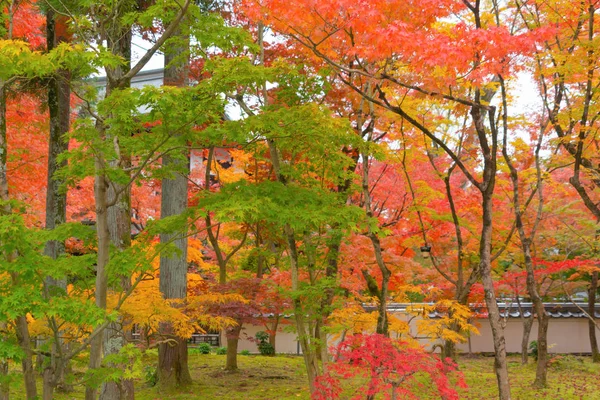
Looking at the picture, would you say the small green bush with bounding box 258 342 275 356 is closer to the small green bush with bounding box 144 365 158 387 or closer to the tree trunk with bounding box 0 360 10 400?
the small green bush with bounding box 144 365 158 387

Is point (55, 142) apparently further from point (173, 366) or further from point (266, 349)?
point (266, 349)

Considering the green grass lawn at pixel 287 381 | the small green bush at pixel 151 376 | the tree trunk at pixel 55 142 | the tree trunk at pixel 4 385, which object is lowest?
the green grass lawn at pixel 287 381

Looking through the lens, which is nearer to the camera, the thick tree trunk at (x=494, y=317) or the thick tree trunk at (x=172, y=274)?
the thick tree trunk at (x=494, y=317)

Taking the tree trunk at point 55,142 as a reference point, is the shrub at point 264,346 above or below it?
below

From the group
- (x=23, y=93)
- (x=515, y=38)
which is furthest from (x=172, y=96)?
(x=23, y=93)

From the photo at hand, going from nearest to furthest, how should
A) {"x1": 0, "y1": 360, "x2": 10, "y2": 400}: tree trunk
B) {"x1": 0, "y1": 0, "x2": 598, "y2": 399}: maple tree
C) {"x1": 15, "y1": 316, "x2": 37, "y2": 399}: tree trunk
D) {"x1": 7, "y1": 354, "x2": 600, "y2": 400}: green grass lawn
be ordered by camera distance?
{"x1": 0, "y1": 0, "x2": 598, "y2": 399}: maple tree < {"x1": 15, "y1": 316, "x2": 37, "y2": 399}: tree trunk < {"x1": 0, "y1": 360, "x2": 10, "y2": 400}: tree trunk < {"x1": 7, "y1": 354, "x2": 600, "y2": 400}: green grass lawn

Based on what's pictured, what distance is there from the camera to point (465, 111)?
432 inches

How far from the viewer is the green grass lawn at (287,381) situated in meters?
11.7

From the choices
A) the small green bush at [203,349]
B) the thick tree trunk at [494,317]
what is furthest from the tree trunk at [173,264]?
the small green bush at [203,349]

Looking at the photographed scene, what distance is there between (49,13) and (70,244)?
20.2ft

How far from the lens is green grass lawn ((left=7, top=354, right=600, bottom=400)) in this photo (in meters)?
11.7

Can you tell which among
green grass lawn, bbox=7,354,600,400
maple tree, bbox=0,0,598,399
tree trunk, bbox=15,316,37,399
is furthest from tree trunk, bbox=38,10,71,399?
tree trunk, bbox=15,316,37,399

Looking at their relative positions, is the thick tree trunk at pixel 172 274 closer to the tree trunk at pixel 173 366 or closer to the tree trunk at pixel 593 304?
the tree trunk at pixel 173 366

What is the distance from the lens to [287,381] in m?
13.7
